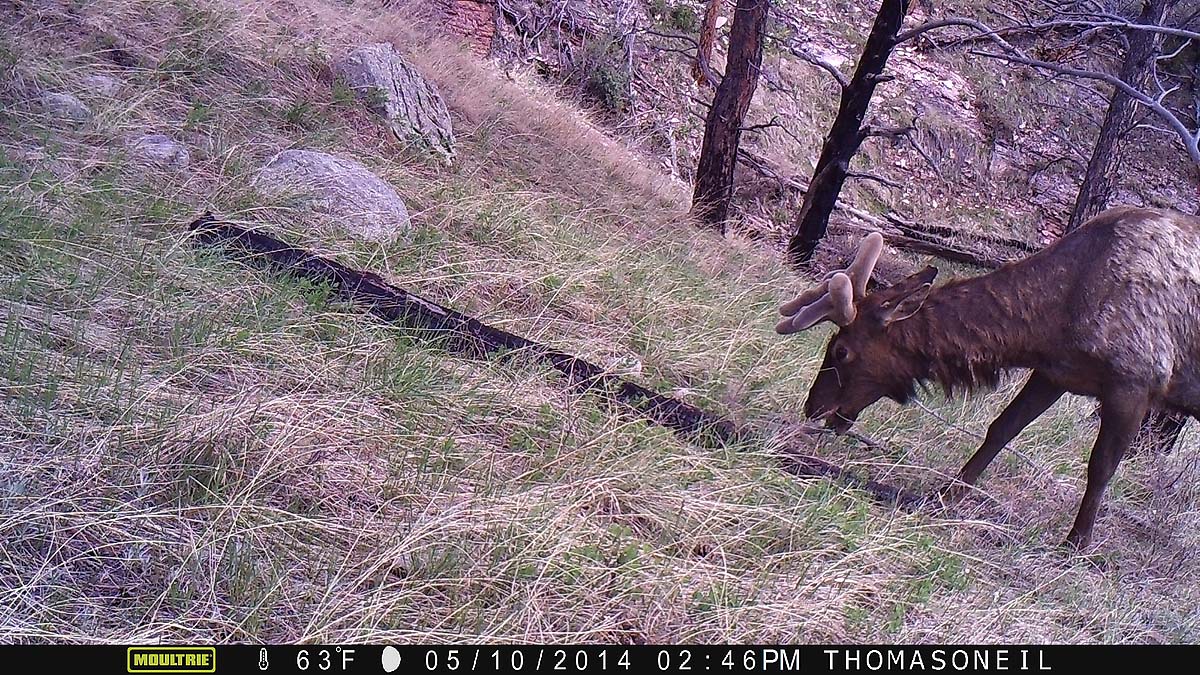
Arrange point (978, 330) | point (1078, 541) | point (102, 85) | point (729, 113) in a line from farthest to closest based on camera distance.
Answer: point (729, 113) → point (102, 85) → point (978, 330) → point (1078, 541)

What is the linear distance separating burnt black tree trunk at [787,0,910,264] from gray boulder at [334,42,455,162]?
14.6 feet

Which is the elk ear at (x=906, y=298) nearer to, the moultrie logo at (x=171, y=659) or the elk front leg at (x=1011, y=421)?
the elk front leg at (x=1011, y=421)

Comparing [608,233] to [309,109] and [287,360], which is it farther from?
[287,360]

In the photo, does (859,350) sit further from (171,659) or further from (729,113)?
(729,113)

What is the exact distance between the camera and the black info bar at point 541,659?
316cm

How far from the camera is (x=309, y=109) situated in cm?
888

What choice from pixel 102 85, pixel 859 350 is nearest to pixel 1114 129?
pixel 859 350

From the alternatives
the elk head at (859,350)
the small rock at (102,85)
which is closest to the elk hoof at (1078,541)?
the elk head at (859,350)

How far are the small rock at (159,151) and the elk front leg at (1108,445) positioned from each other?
5978mm

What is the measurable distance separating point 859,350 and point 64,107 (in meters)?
5.53

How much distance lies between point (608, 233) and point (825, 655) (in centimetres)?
584

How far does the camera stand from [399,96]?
31.8 feet

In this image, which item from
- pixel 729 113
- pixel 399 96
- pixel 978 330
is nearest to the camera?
pixel 978 330

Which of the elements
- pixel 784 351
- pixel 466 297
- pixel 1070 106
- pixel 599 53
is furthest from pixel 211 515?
pixel 1070 106
